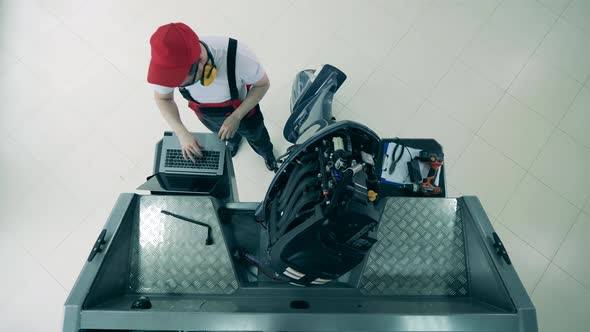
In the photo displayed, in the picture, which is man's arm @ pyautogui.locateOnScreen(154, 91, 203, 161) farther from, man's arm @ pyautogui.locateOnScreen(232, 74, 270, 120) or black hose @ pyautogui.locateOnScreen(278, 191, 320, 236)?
black hose @ pyautogui.locateOnScreen(278, 191, 320, 236)

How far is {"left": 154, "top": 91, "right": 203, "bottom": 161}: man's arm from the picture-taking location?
181cm

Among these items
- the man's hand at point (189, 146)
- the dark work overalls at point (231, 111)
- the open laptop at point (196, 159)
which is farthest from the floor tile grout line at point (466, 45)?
the man's hand at point (189, 146)

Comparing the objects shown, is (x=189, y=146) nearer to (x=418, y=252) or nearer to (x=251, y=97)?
(x=251, y=97)

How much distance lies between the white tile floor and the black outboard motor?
1.58 m

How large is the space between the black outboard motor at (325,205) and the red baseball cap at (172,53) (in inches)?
26.5

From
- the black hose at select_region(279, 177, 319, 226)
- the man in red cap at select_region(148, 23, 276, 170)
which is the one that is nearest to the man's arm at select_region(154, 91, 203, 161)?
the man in red cap at select_region(148, 23, 276, 170)

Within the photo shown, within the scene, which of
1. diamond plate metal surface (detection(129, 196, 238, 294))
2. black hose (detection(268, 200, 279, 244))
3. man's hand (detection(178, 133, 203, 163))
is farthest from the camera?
man's hand (detection(178, 133, 203, 163))

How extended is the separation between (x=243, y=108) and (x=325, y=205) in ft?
3.52

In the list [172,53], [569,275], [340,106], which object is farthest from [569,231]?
[172,53]

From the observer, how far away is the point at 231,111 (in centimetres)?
204

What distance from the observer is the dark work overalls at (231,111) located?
173 centimetres

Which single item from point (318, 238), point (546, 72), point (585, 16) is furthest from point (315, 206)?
point (585, 16)

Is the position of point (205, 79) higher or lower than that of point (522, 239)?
lower

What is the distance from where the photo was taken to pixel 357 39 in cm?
331
